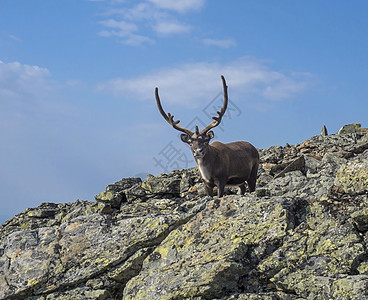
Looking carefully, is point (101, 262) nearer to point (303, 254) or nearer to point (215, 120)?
point (303, 254)

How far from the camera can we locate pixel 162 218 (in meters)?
9.88

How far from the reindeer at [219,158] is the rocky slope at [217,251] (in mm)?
3935

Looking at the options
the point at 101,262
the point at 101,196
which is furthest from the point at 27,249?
the point at 101,196

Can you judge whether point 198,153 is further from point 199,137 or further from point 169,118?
point 169,118

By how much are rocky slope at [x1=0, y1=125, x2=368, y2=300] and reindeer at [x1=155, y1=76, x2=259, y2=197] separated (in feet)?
12.9

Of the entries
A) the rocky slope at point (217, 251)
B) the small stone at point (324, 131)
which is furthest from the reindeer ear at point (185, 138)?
the small stone at point (324, 131)

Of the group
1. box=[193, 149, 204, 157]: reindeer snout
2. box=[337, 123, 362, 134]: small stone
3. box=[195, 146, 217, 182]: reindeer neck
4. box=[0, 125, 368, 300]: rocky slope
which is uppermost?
box=[337, 123, 362, 134]: small stone

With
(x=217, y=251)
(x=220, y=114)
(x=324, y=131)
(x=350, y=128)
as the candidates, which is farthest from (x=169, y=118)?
(x=324, y=131)

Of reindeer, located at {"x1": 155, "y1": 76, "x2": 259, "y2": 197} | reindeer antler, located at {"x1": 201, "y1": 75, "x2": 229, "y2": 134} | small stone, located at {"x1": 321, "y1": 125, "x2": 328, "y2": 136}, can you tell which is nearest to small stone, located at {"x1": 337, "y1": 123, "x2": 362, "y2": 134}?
small stone, located at {"x1": 321, "y1": 125, "x2": 328, "y2": 136}

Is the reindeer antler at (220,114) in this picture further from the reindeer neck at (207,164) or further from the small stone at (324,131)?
the small stone at (324,131)

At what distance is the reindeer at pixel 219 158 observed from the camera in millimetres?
15141

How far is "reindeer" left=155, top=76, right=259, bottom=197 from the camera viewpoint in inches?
596

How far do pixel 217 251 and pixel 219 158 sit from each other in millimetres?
7288

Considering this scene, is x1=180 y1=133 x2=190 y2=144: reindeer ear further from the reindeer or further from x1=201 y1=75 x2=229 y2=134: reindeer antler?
x1=201 y1=75 x2=229 y2=134: reindeer antler
